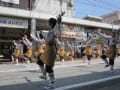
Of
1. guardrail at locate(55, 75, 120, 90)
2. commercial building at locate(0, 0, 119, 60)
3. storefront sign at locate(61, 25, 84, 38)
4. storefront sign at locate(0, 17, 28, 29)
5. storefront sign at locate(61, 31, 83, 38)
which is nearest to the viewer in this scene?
guardrail at locate(55, 75, 120, 90)

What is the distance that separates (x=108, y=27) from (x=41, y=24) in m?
11.9

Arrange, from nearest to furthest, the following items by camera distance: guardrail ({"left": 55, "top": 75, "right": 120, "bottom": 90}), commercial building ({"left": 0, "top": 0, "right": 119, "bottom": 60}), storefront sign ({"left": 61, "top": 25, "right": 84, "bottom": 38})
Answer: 1. guardrail ({"left": 55, "top": 75, "right": 120, "bottom": 90})
2. commercial building ({"left": 0, "top": 0, "right": 119, "bottom": 60})
3. storefront sign ({"left": 61, "top": 25, "right": 84, "bottom": 38})

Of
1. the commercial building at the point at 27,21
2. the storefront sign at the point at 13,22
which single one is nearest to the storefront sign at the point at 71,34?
the commercial building at the point at 27,21

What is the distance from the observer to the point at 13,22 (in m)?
26.0

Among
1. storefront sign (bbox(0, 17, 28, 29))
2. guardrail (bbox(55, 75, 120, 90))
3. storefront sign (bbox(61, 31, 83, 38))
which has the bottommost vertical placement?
storefront sign (bbox(61, 31, 83, 38))

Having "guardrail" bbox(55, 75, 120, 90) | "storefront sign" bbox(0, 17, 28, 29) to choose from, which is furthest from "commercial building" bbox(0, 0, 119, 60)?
"guardrail" bbox(55, 75, 120, 90)

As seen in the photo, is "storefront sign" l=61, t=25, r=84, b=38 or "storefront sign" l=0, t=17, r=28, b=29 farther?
"storefront sign" l=61, t=25, r=84, b=38

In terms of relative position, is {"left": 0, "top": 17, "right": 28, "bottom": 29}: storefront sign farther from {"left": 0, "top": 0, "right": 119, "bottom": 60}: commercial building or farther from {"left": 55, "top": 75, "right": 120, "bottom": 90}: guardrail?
{"left": 55, "top": 75, "right": 120, "bottom": 90}: guardrail

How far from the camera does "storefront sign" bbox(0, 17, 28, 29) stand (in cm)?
2514

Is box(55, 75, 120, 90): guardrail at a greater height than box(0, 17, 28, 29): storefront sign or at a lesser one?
lesser

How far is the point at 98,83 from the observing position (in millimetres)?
7789

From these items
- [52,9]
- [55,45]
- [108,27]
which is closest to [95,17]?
[108,27]

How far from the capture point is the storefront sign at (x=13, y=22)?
2514 cm

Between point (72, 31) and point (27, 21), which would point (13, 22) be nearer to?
point (27, 21)
